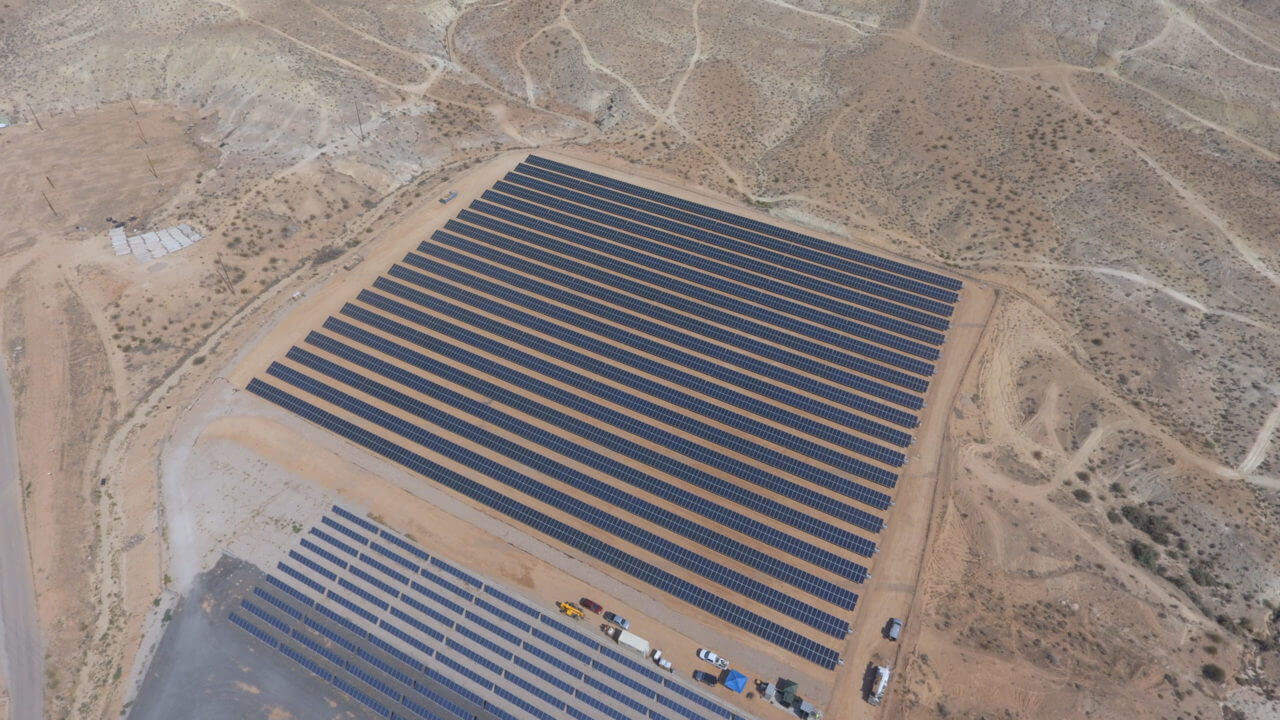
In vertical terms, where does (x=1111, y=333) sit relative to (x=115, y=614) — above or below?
above

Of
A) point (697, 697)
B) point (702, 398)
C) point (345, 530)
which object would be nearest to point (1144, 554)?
point (697, 697)

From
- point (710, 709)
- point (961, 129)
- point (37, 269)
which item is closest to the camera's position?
point (710, 709)

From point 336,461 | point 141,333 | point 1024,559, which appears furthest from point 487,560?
point 141,333

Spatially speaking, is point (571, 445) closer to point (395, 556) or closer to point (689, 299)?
point (395, 556)

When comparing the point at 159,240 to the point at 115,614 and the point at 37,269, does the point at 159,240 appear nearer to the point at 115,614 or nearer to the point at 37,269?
the point at 37,269

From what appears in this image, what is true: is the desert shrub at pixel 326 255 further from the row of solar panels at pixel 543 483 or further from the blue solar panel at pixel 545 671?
the blue solar panel at pixel 545 671

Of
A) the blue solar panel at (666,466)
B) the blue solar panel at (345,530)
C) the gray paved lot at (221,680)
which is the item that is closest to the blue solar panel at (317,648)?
the gray paved lot at (221,680)
